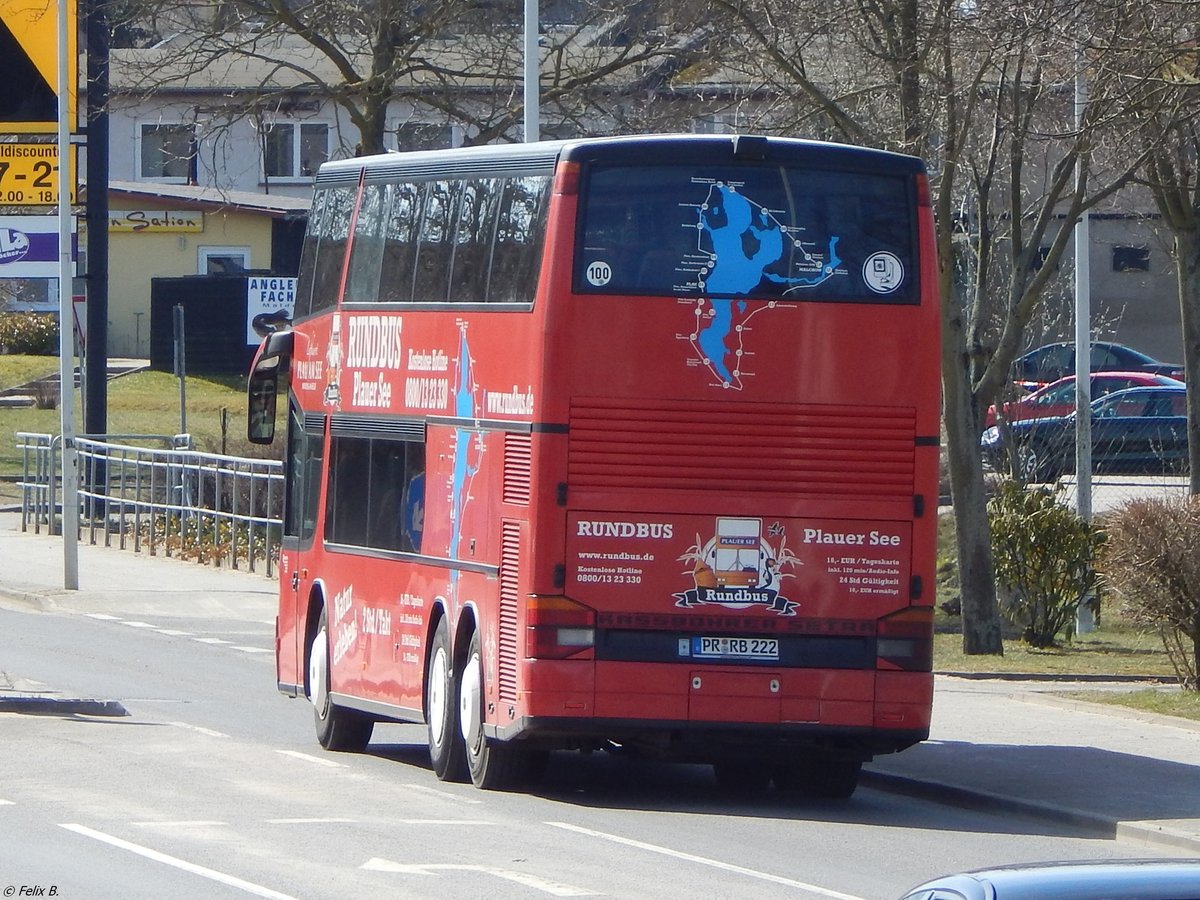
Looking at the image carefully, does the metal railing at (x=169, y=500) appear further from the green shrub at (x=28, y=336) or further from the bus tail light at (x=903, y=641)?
the green shrub at (x=28, y=336)

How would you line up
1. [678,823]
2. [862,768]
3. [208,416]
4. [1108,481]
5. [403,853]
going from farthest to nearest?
[208,416]
[1108,481]
[862,768]
[678,823]
[403,853]

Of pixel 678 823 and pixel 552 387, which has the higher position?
pixel 552 387

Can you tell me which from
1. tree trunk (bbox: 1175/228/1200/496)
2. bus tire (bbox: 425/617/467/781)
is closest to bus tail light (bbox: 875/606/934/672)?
bus tire (bbox: 425/617/467/781)

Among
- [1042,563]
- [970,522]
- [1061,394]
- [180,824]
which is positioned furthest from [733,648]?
[1061,394]

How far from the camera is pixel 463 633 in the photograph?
12180 millimetres

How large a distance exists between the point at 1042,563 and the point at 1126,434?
34.2ft

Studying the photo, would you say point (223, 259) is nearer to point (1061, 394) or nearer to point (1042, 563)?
point (1061, 394)

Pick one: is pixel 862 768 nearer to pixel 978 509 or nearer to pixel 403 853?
pixel 403 853

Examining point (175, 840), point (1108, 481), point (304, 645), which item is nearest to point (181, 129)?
point (1108, 481)

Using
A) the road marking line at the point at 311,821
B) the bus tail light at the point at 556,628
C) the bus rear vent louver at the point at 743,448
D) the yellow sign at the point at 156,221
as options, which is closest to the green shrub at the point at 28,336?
the yellow sign at the point at 156,221

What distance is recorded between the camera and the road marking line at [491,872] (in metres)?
8.64

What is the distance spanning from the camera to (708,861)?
378 inches

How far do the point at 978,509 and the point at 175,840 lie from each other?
37.7 ft

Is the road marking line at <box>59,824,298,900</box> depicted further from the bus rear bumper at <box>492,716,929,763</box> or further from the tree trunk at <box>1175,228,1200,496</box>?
the tree trunk at <box>1175,228,1200,496</box>
